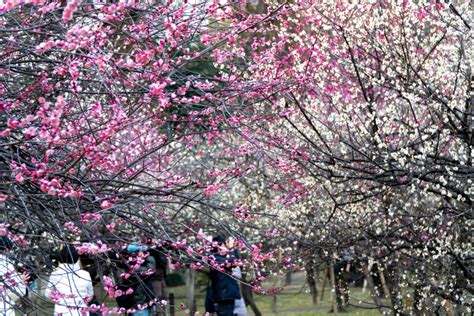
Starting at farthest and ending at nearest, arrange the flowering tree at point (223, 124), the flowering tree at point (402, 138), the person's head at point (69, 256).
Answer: the flowering tree at point (402, 138) → the person's head at point (69, 256) → the flowering tree at point (223, 124)

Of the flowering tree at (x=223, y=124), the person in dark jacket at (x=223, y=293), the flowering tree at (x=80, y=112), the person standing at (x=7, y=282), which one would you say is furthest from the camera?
the person in dark jacket at (x=223, y=293)

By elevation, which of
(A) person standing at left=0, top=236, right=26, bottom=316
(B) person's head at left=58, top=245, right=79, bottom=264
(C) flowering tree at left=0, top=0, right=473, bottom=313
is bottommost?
(A) person standing at left=0, top=236, right=26, bottom=316

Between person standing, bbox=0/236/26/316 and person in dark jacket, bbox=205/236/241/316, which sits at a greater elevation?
person in dark jacket, bbox=205/236/241/316

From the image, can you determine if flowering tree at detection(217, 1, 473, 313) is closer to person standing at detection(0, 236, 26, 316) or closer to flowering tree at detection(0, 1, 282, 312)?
flowering tree at detection(0, 1, 282, 312)

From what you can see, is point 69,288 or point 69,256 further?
point 69,288

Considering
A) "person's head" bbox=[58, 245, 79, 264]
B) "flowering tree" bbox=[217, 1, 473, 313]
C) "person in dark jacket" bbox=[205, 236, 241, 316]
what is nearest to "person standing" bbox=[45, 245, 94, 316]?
"person's head" bbox=[58, 245, 79, 264]

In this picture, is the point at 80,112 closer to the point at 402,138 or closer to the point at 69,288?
the point at 69,288

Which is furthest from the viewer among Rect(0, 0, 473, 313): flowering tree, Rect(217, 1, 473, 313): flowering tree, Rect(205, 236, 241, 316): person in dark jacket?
Rect(205, 236, 241, 316): person in dark jacket

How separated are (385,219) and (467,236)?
107cm

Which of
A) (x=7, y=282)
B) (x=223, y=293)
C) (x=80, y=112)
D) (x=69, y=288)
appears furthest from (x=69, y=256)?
(x=223, y=293)

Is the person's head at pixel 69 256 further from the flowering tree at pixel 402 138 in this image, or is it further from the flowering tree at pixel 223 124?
the flowering tree at pixel 402 138

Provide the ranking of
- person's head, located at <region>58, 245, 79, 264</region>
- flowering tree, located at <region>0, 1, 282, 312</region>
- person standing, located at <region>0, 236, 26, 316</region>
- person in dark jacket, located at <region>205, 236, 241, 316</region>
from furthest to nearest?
person in dark jacket, located at <region>205, 236, 241, 316</region> → person's head, located at <region>58, 245, 79, 264</region> → person standing, located at <region>0, 236, 26, 316</region> → flowering tree, located at <region>0, 1, 282, 312</region>

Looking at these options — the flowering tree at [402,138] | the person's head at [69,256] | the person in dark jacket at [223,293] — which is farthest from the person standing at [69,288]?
the person in dark jacket at [223,293]

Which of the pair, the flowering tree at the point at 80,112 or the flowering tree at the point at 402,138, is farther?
the flowering tree at the point at 402,138
